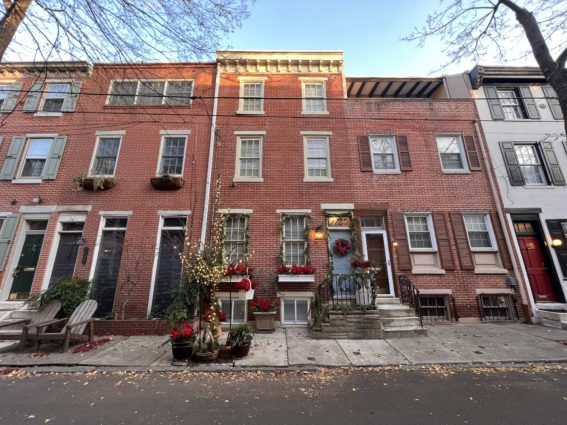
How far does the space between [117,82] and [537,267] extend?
1797 cm

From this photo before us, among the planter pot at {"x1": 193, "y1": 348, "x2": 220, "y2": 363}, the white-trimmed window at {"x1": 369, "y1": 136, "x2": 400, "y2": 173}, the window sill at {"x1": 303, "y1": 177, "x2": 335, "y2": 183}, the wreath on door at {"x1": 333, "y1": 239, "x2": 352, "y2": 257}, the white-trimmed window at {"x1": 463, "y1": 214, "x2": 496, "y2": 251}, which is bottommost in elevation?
the planter pot at {"x1": 193, "y1": 348, "x2": 220, "y2": 363}

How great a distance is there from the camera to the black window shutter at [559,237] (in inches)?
336

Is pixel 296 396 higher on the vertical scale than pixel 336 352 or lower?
lower

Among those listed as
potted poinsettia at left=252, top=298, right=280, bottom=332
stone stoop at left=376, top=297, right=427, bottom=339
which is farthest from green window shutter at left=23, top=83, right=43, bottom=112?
stone stoop at left=376, top=297, right=427, bottom=339

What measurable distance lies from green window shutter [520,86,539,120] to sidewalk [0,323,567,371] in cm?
848

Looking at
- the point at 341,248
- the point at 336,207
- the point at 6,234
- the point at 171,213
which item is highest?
the point at 336,207

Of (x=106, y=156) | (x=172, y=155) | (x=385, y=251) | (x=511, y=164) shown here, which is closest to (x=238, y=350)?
(x=385, y=251)

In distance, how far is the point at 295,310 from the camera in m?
8.05

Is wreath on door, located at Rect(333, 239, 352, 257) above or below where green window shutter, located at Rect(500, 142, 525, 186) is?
below

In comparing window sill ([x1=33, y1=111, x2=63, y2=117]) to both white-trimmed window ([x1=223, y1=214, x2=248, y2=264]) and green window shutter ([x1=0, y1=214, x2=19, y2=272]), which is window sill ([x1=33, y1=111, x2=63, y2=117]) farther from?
white-trimmed window ([x1=223, y1=214, x2=248, y2=264])

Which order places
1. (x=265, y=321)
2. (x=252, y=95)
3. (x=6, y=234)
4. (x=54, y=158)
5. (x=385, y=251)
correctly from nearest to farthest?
(x=265, y=321) → (x=6, y=234) → (x=385, y=251) → (x=54, y=158) → (x=252, y=95)

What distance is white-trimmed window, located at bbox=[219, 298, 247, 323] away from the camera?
7.93m

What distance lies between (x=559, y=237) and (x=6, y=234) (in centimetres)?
1952

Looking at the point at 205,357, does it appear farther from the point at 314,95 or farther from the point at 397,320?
the point at 314,95
